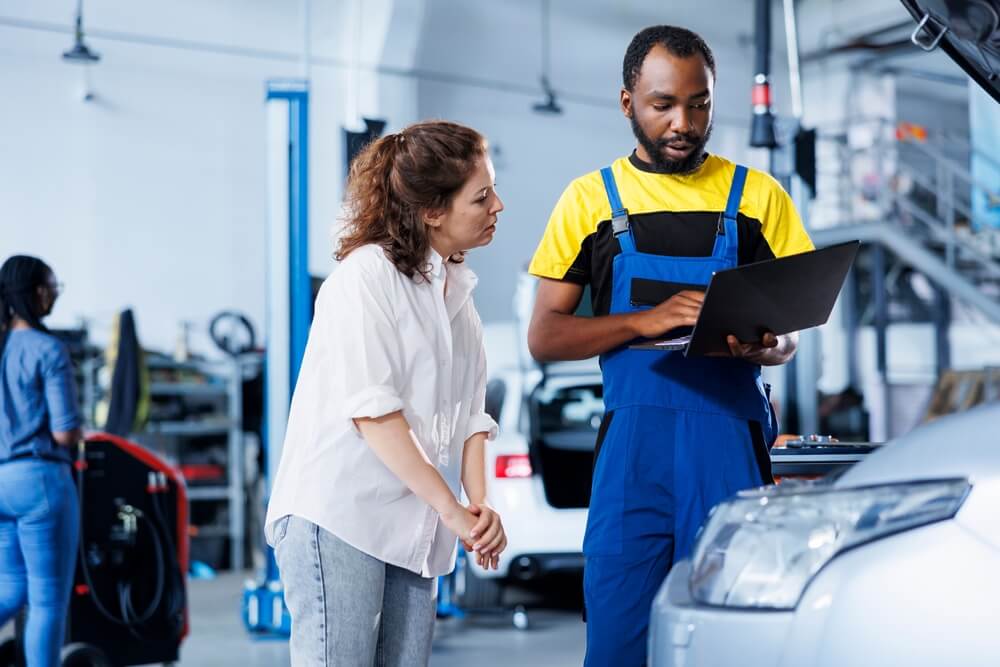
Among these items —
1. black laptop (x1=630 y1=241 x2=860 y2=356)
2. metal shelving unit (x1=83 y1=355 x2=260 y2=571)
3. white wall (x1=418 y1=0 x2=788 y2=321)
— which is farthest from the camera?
white wall (x1=418 y1=0 x2=788 y2=321)

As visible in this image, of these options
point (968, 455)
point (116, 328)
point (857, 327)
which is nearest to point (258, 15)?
point (116, 328)

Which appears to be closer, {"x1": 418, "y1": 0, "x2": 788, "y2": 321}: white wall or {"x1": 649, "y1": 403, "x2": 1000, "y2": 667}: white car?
{"x1": 649, "y1": 403, "x2": 1000, "y2": 667}: white car

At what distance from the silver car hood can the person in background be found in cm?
333

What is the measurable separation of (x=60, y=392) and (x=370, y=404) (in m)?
2.70

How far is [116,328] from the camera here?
8.78 m

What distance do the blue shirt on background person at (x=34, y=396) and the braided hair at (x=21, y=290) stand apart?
6 centimetres

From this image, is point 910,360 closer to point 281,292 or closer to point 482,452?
point 281,292

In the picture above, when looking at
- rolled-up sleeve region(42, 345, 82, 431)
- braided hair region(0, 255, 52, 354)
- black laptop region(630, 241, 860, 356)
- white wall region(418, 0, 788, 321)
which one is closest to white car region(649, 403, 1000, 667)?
black laptop region(630, 241, 860, 356)

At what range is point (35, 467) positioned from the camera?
4043 millimetres

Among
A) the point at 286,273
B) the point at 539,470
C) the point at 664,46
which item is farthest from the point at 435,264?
the point at 539,470

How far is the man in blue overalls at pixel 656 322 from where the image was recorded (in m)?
1.93

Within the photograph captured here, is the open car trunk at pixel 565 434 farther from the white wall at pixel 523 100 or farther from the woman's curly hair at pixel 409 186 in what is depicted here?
the white wall at pixel 523 100

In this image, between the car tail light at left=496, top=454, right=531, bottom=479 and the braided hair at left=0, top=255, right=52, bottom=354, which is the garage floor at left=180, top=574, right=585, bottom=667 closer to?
the car tail light at left=496, top=454, right=531, bottom=479

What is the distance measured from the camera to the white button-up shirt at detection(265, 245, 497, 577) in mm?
1785
